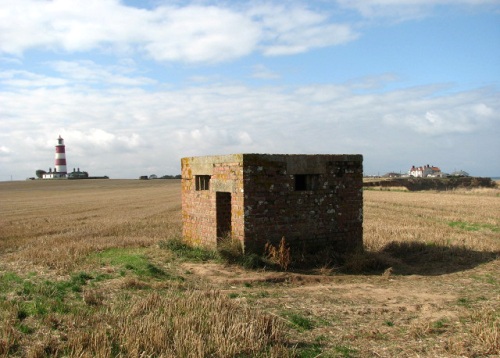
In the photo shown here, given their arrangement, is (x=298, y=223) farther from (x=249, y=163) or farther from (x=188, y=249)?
(x=188, y=249)

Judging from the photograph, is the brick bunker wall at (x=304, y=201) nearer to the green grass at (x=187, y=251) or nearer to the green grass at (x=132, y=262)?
the green grass at (x=187, y=251)

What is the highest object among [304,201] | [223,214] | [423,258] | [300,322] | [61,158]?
[61,158]

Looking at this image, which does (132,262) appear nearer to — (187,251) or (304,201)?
(187,251)

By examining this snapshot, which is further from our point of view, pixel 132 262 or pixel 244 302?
pixel 132 262

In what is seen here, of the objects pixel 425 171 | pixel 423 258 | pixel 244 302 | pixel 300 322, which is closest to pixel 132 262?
pixel 244 302

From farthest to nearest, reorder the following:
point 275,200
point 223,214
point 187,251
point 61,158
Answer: point 61,158 < point 187,251 < point 223,214 < point 275,200

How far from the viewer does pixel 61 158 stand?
90438mm

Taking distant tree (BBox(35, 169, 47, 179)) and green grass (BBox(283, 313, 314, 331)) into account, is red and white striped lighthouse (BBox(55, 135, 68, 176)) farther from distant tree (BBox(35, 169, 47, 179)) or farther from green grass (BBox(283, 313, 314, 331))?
green grass (BBox(283, 313, 314, 331))

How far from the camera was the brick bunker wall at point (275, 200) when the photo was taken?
382 inches

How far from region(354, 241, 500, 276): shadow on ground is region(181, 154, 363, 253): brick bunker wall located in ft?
2.91

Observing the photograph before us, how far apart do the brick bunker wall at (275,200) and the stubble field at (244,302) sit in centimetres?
71

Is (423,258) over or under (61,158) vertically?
under

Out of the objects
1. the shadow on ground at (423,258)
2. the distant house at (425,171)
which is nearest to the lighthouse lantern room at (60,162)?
the distant house at (425,171)

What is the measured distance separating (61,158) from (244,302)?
91.1m
